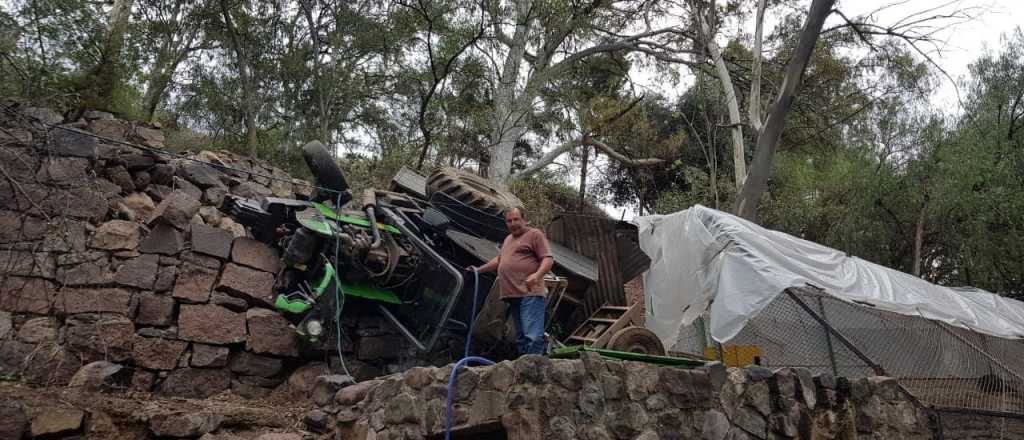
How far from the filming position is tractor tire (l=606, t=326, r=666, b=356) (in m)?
7.29

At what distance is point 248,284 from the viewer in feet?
25.0

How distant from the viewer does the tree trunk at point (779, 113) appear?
38.2ft

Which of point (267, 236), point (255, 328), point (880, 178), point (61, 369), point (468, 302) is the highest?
point (880, 178)

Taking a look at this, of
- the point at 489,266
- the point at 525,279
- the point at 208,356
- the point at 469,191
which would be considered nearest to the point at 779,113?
the point at 469,191

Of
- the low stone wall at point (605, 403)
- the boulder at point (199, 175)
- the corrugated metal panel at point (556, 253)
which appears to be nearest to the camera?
the low stone wall at point (605, 403)

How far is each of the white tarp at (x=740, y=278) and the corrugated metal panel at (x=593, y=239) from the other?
18.9 inches

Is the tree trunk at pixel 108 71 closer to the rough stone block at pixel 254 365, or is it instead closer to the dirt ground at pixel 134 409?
the rough stone block at pixel 254 365

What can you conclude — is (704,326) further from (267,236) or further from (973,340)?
(267,236)

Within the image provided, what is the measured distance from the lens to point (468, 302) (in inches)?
293

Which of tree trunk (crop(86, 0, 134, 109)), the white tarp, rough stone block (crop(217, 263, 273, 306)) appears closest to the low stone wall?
the white tarp

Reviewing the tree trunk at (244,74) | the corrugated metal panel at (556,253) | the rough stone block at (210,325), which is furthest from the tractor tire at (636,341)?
the tree trunk at (244,74)

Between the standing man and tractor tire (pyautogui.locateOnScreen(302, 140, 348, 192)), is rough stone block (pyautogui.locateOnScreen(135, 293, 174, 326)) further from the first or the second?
the standing man

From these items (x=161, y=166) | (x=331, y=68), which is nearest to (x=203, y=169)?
(x=161, y=166)

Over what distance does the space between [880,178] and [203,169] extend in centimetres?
1437
